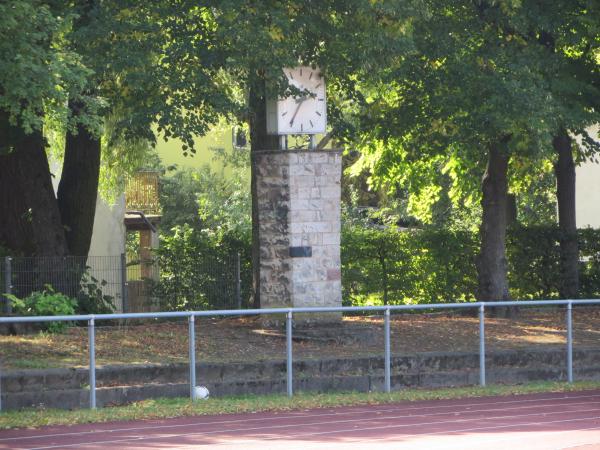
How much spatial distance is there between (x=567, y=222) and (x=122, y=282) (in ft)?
36.4

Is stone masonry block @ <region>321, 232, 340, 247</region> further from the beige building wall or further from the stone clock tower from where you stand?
the beige building wall

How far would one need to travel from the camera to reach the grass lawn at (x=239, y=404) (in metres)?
15.2

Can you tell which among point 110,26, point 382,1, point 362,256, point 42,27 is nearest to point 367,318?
point 362,256

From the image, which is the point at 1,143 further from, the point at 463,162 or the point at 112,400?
the point at 463,162

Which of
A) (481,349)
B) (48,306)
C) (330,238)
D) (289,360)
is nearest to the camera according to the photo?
(289,360)

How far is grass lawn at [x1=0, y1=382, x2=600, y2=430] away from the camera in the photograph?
15172 mm

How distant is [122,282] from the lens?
2558 cm

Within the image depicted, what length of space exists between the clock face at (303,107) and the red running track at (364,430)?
644 cm

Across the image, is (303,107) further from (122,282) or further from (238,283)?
(238,283)

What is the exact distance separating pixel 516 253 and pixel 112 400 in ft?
50.0

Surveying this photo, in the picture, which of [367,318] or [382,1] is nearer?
[382,1]

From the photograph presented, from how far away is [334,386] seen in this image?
1878cm

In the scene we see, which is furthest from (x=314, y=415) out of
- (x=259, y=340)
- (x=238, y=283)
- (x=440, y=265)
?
(x=440, y=265)

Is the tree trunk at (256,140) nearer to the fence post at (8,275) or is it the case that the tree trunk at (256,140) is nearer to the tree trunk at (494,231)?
the fence post at (8,275)
